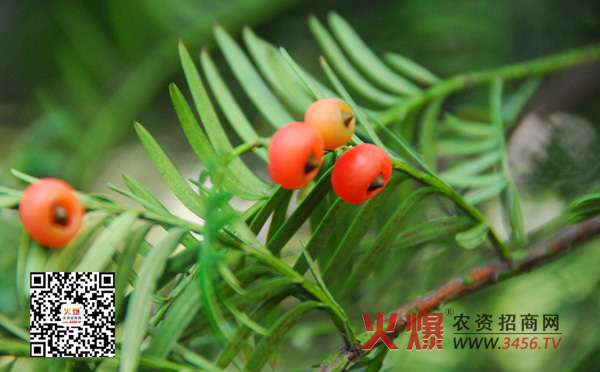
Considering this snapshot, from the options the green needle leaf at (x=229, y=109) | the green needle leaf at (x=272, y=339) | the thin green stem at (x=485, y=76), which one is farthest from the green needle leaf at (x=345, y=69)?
the green needle leaf at (x=272, y=339)

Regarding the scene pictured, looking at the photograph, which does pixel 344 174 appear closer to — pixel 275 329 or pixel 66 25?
pixel 275 329

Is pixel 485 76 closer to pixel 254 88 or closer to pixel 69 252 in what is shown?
pixel 254 88

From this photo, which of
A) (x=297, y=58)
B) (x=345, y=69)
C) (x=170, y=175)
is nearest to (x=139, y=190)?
(x=170, y=175)

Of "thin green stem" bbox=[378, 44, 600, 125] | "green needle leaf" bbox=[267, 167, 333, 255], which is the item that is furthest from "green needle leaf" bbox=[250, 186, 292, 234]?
"thin green stem" bbox=[378, 44, 600, 125]

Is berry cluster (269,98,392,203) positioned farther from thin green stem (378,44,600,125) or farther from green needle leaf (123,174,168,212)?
thin green stem (378,44,600,125)

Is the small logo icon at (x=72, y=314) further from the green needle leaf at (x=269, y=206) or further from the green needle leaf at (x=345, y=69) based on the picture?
the green needle leaf at (x=345, y=69)

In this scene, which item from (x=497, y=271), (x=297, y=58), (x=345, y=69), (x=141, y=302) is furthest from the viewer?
(x=297, y=58)
